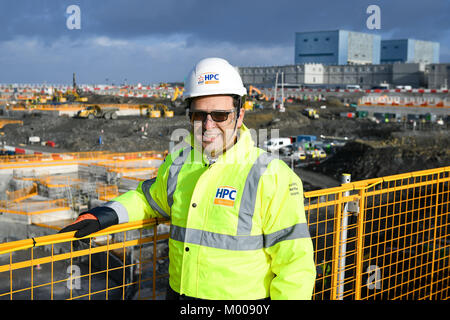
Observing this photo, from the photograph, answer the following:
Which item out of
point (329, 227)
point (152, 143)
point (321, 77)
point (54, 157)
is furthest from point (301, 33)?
point (329, 227)

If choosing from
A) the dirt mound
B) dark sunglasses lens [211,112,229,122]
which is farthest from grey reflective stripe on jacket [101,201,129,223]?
the dirt mound

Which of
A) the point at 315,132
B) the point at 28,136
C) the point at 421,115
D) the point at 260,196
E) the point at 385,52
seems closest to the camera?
the point at 260,196

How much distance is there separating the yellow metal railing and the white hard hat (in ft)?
3.12

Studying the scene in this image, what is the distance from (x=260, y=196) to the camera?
2.31 meters

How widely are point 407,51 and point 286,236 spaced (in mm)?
118707

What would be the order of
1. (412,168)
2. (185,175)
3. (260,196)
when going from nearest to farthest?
(260,196)
(185,175)
(412,168)

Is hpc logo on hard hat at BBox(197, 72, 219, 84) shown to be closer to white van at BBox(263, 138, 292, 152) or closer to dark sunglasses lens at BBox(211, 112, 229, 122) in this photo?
dark sunglasses lens at BBox(211, 112, 229, 122)

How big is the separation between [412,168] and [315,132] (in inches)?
742

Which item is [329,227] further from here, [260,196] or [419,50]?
[419,50]

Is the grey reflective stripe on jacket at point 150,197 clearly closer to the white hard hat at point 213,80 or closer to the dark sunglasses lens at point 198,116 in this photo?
the dark sunglasses lens at point 198,116

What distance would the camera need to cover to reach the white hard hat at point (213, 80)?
2615 mm

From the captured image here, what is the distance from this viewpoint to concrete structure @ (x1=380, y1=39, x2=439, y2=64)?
109088 mm

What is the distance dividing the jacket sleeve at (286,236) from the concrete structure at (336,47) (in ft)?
336

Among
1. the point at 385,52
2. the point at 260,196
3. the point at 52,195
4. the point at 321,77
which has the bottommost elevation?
the point at 52,195
